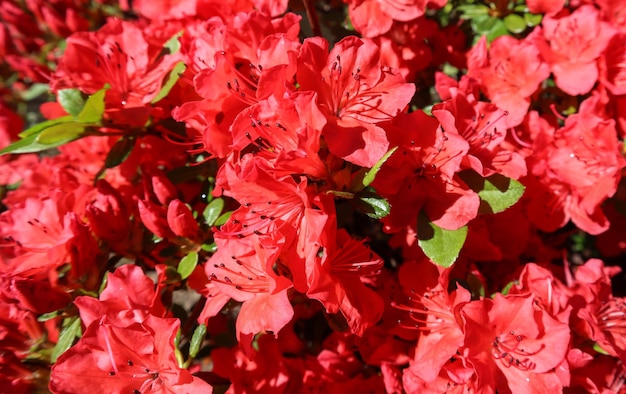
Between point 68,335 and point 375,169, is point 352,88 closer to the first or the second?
point 375,169

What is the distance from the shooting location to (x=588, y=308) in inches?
49.5

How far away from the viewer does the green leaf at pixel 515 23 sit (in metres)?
1.60

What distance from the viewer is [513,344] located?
3.77 feet

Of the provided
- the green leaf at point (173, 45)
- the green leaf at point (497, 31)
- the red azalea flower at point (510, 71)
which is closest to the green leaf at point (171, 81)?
the green leaf at point (173, 45)

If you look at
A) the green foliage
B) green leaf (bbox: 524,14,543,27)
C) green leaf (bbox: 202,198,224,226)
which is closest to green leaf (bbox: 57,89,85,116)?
the green foliage

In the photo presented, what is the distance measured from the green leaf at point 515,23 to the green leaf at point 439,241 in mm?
780

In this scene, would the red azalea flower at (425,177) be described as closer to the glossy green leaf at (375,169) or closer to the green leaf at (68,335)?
the glossy green leaf at (375,169)

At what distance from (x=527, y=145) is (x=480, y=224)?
0.85 ft

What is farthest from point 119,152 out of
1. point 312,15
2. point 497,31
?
point 497,31

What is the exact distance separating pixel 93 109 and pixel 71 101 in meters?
0.14

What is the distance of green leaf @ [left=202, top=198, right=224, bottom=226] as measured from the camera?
1312 mm

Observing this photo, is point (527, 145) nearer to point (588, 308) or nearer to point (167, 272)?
point (588, 308)

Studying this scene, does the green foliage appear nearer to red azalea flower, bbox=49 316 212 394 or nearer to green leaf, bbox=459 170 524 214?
red azalea flower, bbox=49 316 212 394

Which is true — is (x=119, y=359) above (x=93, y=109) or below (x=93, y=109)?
below
